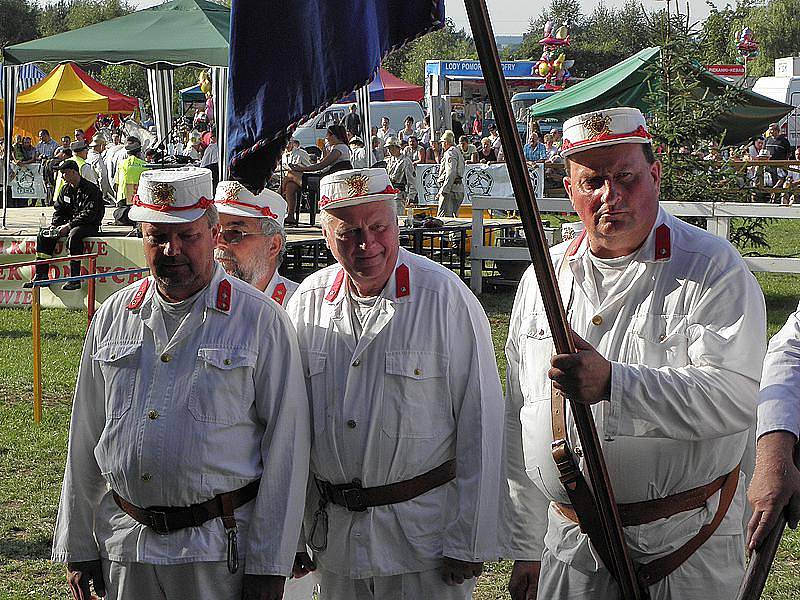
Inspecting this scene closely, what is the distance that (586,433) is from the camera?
2977 mm

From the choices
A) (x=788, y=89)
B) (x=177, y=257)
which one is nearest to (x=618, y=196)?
(x=177, y=257)

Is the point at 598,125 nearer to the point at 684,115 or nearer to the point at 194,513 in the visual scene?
the point at 194,513

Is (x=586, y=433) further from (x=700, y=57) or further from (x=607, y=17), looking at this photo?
(x=607, y=17)

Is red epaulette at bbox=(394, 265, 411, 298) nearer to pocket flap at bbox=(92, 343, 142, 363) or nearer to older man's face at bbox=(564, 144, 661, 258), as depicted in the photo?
older man's face at bbox=(564, 144, 661, 258)

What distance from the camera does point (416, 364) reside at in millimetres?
3842

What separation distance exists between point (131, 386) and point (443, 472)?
1.10m

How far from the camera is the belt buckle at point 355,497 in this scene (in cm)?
378

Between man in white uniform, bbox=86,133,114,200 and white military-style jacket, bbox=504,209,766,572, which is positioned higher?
man in white uniform, bbox=86,133,114,200

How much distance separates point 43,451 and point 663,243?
6560 mm

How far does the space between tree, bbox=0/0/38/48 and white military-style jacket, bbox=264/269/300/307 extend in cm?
7839

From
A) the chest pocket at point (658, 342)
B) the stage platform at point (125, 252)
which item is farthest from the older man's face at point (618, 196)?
the stage platform at point (125, 252)

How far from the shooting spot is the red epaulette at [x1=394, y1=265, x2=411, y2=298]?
13.0 feet

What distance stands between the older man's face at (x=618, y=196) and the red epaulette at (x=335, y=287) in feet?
3.26

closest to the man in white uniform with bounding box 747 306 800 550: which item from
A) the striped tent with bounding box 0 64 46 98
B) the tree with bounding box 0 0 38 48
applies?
the striped tent with bounding box 0 64 46 98
